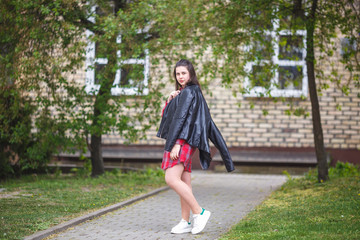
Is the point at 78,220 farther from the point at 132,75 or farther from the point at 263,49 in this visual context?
the point at 263,49

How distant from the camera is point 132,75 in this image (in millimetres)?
8664

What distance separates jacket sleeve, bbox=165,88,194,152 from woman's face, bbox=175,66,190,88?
228 mm

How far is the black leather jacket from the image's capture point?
5.32 meters

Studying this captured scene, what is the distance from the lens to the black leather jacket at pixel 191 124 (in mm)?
5315

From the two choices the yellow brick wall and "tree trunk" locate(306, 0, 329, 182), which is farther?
the yellow brick wall

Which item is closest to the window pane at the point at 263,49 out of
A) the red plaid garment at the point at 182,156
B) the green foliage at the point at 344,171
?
the green foliage at the point at 344,171

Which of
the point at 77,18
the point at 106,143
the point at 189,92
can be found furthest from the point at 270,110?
the point at 189,92

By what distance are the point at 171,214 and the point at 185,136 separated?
6.60 feet

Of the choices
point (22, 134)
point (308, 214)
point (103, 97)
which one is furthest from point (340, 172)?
point (22, 134)

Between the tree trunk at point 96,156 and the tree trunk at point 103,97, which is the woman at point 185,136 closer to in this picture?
the tree trunk at point 103,97

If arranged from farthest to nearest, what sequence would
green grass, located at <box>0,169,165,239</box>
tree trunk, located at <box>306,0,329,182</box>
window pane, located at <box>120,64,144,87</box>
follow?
tree trunk, located at <box>306,0,329,182</box>, window pane, located at <box>120,64,144,87</box>, green grass, located at <box>0,169,165,239</box>

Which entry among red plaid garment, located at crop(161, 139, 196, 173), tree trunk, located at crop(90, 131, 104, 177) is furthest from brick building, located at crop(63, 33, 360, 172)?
red plaid garment, located at crop(161, 139, 196, 173)

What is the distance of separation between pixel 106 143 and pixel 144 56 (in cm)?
521

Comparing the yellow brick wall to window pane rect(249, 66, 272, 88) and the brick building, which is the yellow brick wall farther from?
window pane rect(249, 66, 272, 88)
